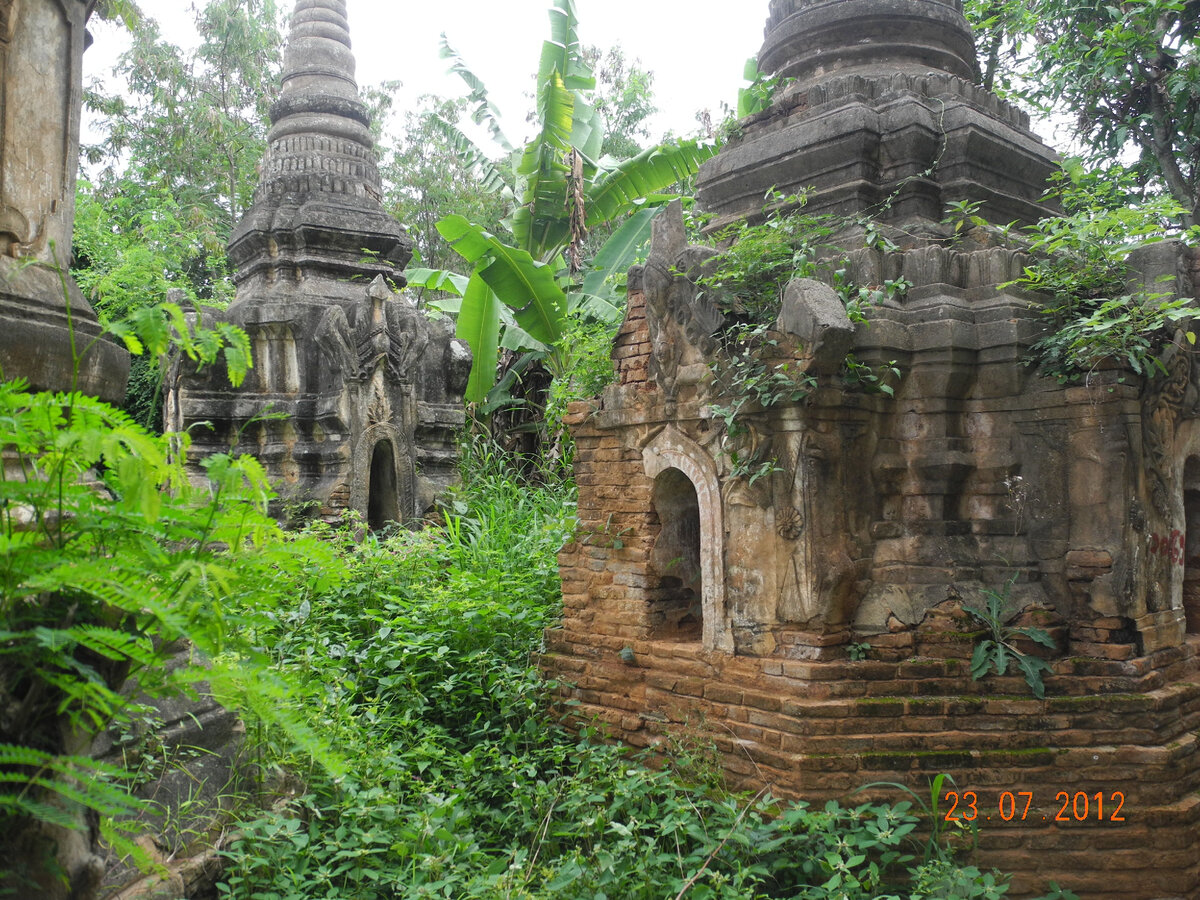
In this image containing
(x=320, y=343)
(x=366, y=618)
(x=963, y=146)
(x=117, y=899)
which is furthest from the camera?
(x=320, y=343)

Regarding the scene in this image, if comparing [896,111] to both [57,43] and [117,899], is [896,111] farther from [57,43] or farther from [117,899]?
[117,899]

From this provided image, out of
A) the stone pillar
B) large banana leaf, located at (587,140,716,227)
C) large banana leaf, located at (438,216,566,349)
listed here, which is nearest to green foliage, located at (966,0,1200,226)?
large banana leaf, located at (587,140,716,227)

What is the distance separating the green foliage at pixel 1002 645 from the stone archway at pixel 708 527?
3.76ft

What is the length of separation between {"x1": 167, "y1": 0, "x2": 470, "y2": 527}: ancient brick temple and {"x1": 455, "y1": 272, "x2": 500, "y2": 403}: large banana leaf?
41 cm

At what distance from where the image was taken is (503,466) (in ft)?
32.6

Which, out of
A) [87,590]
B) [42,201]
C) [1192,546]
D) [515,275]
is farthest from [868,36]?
[87,590]

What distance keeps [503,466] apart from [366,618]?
3.98 metres

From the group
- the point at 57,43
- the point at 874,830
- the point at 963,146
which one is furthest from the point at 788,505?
the point at 57,43

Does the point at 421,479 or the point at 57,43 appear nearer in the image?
the point at 57,43

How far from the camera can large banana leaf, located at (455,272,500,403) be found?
28.3ft

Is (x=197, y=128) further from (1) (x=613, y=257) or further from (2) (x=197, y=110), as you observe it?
(1) (x=613, y=257)

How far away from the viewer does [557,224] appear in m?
10.1

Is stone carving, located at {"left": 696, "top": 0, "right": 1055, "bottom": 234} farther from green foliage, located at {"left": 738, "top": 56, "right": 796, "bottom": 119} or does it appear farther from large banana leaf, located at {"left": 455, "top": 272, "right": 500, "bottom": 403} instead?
large banana leaf, located at {"left": 455, "top": 272, "right": 500, "bottom": 403}
